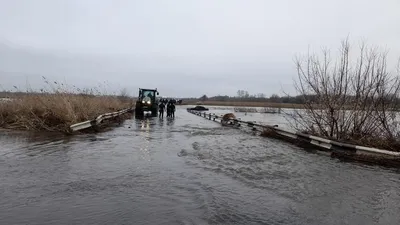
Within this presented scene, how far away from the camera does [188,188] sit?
759 centimetres

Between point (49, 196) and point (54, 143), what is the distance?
8.06m

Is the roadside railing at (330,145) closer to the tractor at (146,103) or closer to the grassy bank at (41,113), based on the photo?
the grassy bank at (41,113)

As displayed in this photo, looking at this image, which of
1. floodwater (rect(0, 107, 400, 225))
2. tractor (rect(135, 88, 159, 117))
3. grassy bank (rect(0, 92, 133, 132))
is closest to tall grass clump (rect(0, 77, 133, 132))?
grassy bank (rect(0, 92, 133, 132))

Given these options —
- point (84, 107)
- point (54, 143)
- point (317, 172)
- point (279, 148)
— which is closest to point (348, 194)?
point (317, 172)

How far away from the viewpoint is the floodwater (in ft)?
18.9

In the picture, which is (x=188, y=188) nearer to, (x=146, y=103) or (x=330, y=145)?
(x=330, y=145)

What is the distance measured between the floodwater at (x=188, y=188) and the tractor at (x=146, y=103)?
91.4ft

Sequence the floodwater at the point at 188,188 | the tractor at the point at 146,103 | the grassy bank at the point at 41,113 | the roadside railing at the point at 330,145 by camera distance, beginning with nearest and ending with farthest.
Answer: the floodwater at the point at 188,188 < the roadside railing at the point at 330,145 < the grassy bank at the point at 41,113 < the tractor at the point at 146,103

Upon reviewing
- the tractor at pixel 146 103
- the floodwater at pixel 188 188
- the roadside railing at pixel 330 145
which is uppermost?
the tractor at pixel 146 103

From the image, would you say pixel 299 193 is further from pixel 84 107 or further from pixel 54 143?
pixel 84 107

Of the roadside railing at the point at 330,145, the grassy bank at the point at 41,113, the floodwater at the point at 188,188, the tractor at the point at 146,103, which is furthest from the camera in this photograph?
the tractor at the point at 146,103

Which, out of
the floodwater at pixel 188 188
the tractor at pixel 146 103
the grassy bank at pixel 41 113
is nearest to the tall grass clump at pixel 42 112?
the grassy bank at pixel 41 113

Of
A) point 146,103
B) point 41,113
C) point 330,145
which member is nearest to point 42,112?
point 41,113

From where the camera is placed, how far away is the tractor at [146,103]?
4078 cm
